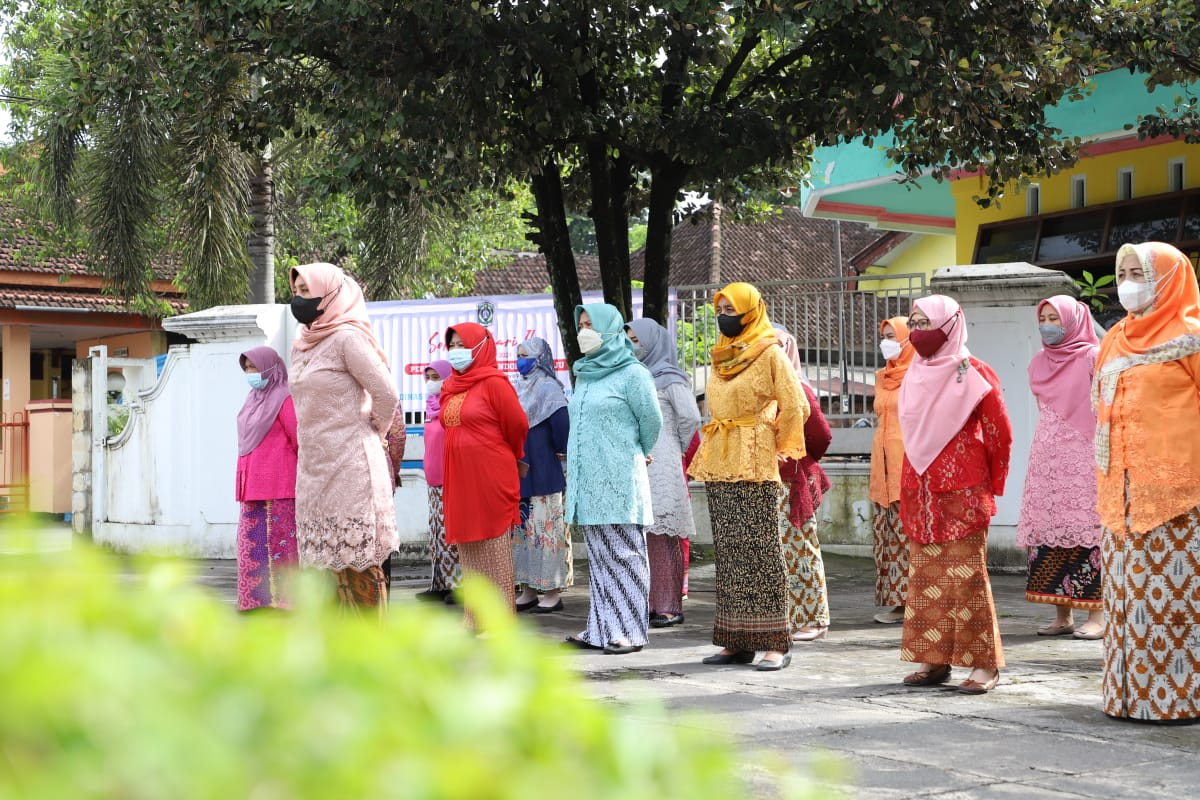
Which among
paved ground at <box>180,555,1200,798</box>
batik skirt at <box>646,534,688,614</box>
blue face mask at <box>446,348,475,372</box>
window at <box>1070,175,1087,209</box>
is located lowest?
paved ground at <box>180,555,1200,798</box>

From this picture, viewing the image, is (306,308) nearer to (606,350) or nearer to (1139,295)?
(606,350)

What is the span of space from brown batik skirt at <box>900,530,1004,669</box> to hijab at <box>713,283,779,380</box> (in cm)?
122

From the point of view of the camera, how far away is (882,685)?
20.3 ft

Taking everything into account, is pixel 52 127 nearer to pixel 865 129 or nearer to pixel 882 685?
pixel 865 129

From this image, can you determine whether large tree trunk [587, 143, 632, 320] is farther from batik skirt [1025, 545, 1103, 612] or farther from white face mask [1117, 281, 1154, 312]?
white face mask [1117, 281, 1154, 312]

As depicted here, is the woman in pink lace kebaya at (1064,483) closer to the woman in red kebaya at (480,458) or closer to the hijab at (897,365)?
the hijab at (897,365)

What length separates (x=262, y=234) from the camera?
16938 millimetres

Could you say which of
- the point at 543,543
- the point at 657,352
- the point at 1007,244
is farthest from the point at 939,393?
the point at 1007,244

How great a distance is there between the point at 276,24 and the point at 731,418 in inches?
185

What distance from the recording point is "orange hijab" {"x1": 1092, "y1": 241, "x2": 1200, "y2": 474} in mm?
5238

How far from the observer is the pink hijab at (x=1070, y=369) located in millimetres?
7574

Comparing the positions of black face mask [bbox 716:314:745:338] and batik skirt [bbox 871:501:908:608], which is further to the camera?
batik skirt [bbox 871:501:908:608]

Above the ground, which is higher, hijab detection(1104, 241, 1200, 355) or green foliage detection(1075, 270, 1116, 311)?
green foliage detection(1075, 270, 1116, 311)

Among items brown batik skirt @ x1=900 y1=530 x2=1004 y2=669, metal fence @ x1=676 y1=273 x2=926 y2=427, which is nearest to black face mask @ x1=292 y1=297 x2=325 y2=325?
brown batik skirt @ x1=900 y1=530 x2=1004 y2=669
